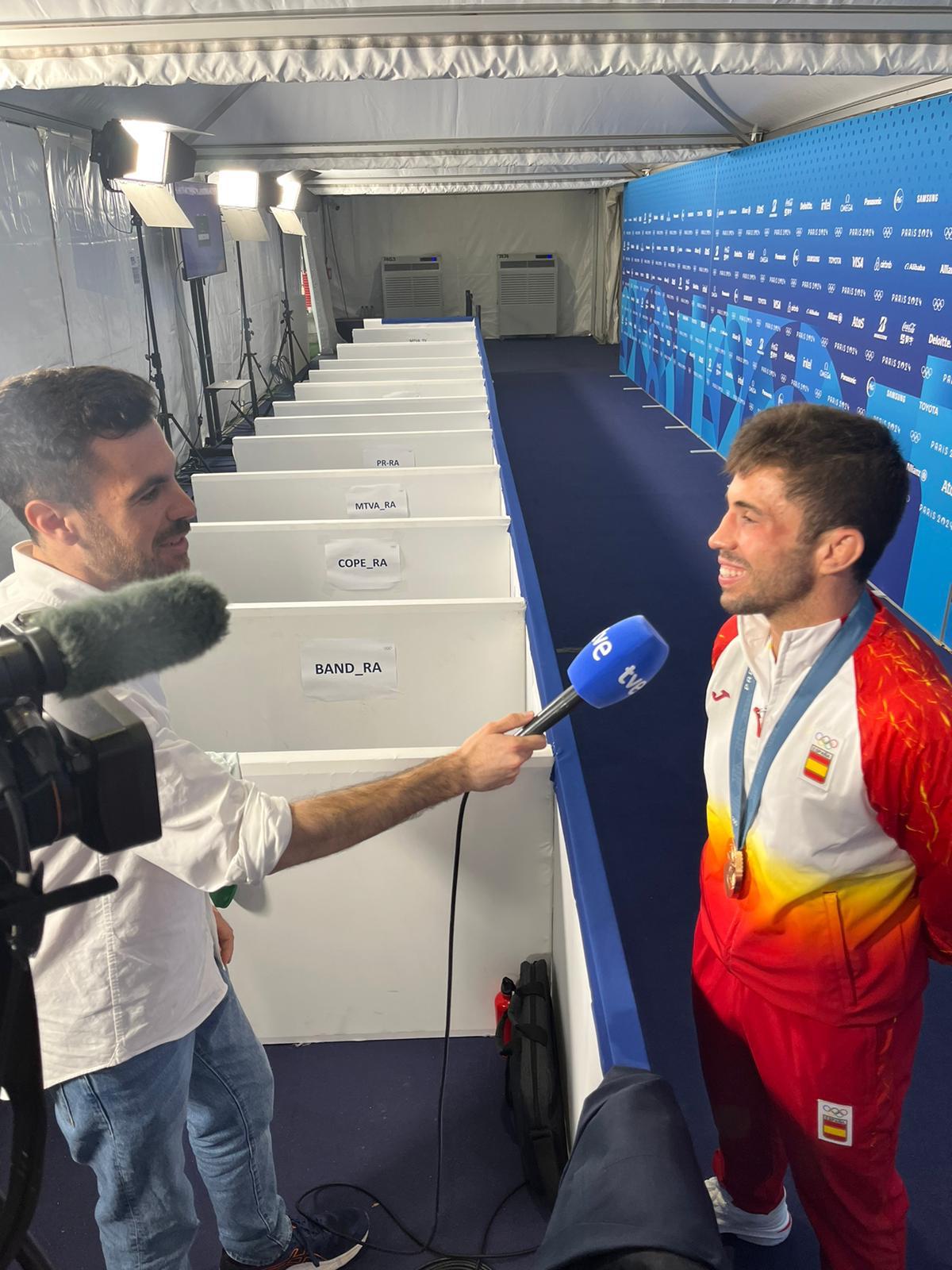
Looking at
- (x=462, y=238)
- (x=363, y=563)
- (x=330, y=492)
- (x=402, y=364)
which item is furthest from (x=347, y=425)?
(x=462, y=238)

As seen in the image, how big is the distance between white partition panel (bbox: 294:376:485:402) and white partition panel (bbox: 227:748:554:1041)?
4261mm

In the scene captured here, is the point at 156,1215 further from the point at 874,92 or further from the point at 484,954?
the point at 874,92

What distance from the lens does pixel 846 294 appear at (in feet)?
16.5

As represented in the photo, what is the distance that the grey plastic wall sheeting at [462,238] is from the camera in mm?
15383

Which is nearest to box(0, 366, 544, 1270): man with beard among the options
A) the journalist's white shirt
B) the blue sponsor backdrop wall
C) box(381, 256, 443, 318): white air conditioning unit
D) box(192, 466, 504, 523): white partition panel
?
the journalist's white shirt

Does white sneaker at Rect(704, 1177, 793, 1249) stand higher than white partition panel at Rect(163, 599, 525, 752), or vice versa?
white partition panel at Rect(163, 599, 525, 752)

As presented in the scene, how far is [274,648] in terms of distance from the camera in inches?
98.4

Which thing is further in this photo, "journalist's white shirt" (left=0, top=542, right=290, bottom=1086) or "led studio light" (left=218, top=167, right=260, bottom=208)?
"led studio light" (left=218, top=167, right=260, bottom=208)

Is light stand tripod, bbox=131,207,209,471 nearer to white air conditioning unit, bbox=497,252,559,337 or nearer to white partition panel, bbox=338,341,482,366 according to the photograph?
white partition panel, bbox=338,341,482,366

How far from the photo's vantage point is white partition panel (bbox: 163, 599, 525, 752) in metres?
2.47

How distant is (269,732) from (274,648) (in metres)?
0.28

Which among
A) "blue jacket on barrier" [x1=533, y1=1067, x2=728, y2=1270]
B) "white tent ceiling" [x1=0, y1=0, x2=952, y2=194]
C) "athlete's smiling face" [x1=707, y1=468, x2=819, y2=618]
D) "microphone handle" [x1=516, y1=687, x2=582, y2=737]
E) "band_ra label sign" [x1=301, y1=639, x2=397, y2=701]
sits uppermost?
"white tent ceiling" [x1=0, y1=0, x2=952, y2=194]

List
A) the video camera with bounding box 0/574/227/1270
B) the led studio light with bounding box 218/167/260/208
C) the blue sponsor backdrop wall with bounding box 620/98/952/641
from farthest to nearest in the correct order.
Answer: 1. the led studio light with bounding box 218/167/260/208
2. the blue sponsor backdrop wall with bounding box 620/98/952/641
3. the video camera with bounding box 0/574/227/1270

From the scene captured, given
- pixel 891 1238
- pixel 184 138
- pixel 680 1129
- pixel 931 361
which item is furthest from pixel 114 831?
pixel 184 138
